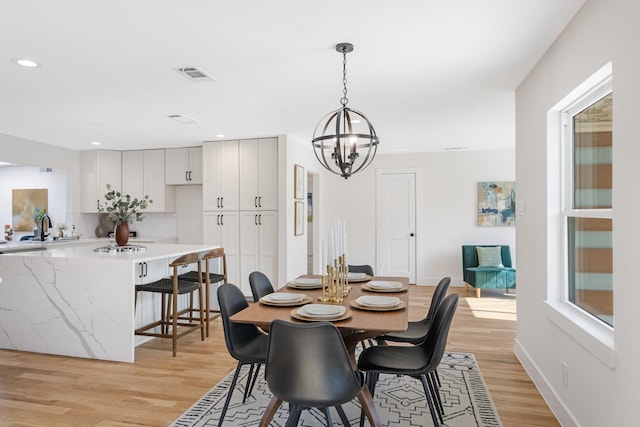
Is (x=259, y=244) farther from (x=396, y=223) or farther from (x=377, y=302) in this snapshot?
(x=377, y=302)

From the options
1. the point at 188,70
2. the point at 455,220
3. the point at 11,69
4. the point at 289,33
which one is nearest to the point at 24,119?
the point at 11,69

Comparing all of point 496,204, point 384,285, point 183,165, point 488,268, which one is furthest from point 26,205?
point 496,204

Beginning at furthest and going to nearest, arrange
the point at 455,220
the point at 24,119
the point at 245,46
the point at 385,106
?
1. the point at 455,220
2. the point at 24,119
3. the point at 385,106
4. the point at 245,46

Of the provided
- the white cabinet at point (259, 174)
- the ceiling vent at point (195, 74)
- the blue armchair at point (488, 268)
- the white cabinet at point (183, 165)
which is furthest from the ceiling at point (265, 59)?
the blue armchair at point (488, 268)

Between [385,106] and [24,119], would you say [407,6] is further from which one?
[24,119]

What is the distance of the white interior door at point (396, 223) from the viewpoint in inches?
287

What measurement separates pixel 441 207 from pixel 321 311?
5424 mm

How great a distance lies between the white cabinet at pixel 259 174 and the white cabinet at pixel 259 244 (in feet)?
0.46

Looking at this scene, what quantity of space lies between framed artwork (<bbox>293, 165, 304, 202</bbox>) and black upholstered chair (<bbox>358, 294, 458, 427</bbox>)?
365cm

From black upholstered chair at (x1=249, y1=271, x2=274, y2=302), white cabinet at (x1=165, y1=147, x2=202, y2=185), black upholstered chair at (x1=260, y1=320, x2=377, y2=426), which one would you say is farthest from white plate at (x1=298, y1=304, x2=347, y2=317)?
white cabinet at (x1=165, y1=147, x2=202, y2=185)

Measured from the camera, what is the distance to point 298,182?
6062mm

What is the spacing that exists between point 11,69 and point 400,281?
10.8ft

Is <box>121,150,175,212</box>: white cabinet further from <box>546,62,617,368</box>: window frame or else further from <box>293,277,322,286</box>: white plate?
<box>546,62,617,368</box>: window frame

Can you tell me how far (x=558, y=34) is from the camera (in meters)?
2.52
